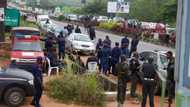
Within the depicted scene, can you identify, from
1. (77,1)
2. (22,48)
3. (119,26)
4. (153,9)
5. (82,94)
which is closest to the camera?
(82,94)

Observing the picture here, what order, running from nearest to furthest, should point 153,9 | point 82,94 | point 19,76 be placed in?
point 19,76 < point 82,94 < point 153,9

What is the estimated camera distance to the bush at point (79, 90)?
52.0 feet

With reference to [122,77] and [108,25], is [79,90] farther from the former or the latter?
[108,25]

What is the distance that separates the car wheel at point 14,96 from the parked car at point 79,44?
16.1 m

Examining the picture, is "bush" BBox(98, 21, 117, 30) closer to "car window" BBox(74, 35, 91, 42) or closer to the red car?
"car window" BBox(74, 35, 91, 42)

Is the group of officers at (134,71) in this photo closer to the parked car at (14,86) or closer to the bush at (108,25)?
the parked car at (14,86)

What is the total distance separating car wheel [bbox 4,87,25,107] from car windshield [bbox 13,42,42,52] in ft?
22.4

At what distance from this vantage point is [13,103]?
1480 cm

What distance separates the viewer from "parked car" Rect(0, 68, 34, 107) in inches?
571

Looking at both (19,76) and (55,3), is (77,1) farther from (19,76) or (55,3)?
(19,76)

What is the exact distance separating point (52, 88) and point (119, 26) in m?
42.0

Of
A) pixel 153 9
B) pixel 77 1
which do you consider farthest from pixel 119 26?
pixel 77 1

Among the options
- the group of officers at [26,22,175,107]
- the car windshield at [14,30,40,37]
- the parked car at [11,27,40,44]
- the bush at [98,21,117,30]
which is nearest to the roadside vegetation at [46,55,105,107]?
the group of officers at [26,22,175,107]

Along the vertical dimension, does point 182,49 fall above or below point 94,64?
Answer: above
